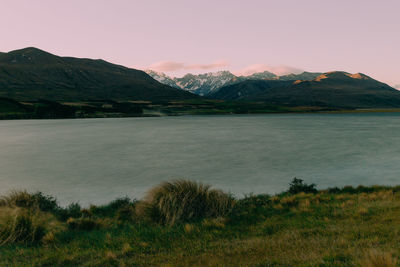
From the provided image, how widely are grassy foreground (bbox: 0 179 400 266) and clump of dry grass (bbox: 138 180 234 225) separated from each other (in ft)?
0.13

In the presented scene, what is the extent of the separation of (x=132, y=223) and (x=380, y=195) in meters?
11.5

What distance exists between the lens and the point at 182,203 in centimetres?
1162

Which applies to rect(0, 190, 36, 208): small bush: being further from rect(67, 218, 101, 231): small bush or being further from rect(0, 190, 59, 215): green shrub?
rect(67, 218, 101, 231): small bush

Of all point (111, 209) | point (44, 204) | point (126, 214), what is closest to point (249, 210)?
point (126, 214)

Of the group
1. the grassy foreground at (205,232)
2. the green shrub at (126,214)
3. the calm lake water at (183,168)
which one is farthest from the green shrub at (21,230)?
the calm lake water at (183,168)

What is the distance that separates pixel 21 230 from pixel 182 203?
5478 millimetres

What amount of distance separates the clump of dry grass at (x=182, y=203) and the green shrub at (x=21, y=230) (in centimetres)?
357

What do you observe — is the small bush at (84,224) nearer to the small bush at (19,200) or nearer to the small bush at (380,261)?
the small bush at (19,200)

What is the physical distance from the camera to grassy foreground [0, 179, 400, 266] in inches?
283

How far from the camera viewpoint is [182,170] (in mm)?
29312

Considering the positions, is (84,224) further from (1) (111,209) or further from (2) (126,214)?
(1) (111,209)

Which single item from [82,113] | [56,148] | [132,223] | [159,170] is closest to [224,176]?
[159,170]

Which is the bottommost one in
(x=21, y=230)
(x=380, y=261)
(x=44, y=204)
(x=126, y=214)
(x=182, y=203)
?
(x=44, y=204)

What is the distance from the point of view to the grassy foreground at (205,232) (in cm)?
720
